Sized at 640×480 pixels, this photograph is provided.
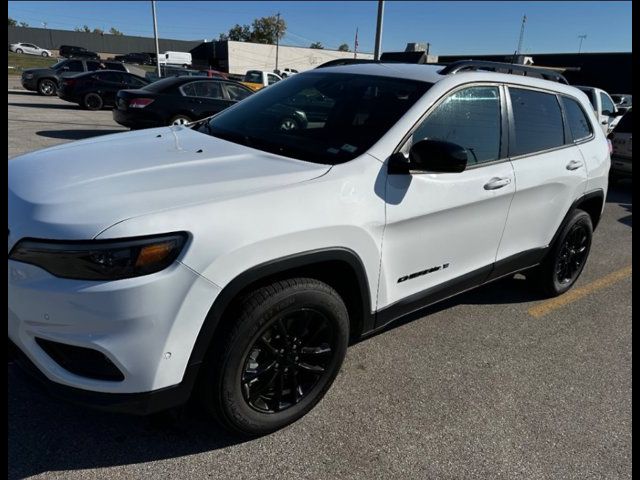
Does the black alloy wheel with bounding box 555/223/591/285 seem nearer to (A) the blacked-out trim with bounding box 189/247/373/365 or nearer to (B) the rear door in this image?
(B) the rear door

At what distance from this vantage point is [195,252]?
1.85 meters

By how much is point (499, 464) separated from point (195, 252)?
175 cm

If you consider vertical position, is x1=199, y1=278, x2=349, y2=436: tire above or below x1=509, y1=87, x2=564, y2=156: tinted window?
below

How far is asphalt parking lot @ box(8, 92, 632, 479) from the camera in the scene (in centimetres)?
224

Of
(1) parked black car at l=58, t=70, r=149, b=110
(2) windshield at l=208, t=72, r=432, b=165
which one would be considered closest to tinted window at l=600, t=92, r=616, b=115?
(2) windshield at l=208, t=72, r=432, b=165

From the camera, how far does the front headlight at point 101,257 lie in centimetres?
177

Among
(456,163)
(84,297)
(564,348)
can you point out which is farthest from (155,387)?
(564,348)

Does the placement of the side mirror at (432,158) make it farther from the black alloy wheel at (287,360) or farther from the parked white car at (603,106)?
the parked white car at (603,106)

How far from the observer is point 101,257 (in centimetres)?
177

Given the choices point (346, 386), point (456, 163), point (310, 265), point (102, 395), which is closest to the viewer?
point (102, 395)

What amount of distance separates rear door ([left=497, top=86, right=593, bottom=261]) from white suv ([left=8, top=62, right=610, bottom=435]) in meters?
0.02

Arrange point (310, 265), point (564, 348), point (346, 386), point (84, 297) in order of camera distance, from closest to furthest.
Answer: point (84, 297) < point (310, 265) < point (346, 386) < point (564, 348)

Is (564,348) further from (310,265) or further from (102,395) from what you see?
(102,395)

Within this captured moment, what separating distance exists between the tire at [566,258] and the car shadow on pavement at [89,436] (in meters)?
2.87
